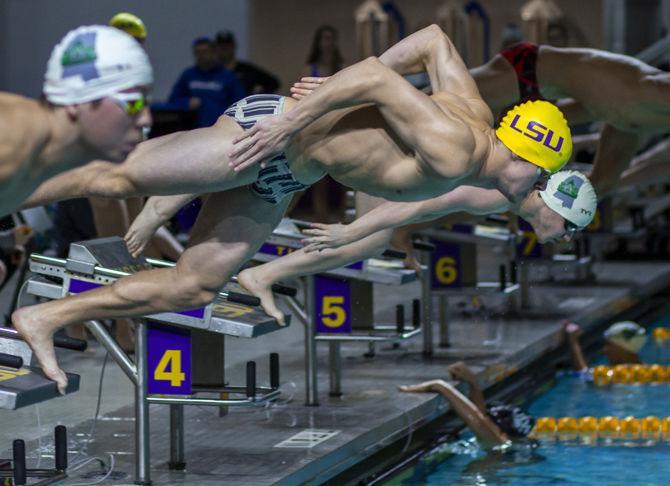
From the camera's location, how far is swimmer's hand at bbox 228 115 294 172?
165 inches

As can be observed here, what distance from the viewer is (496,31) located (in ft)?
50.2

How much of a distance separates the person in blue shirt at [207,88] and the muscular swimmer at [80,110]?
7926 millimetres

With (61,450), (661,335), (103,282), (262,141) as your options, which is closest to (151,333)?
(103,282)

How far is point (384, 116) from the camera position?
430cm

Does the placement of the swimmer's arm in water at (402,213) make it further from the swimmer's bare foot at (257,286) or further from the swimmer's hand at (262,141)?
the swimmer's hand at (262,141)

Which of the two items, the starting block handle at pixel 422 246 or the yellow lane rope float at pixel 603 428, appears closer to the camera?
the yellow lane rope float at pixel 603 428

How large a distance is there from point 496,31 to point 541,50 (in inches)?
320

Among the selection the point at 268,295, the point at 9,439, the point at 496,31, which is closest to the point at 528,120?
the point at 268,295

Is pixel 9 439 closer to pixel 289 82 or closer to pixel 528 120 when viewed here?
pixel 528 120

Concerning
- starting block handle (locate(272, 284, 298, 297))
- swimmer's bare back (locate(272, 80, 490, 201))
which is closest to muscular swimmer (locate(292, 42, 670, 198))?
starting block handle (locate(272, 284, 298, 297))

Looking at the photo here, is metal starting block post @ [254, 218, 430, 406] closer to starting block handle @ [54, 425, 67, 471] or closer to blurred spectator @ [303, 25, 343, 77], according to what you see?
starting block handle @ [54, 425, 67, 471]

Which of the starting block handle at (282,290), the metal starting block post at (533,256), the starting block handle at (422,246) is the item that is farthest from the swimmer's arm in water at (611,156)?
the starting block handle at (282,290)

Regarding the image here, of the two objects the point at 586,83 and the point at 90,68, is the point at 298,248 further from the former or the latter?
the point at 90,68

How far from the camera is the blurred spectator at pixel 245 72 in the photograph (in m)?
12.0
